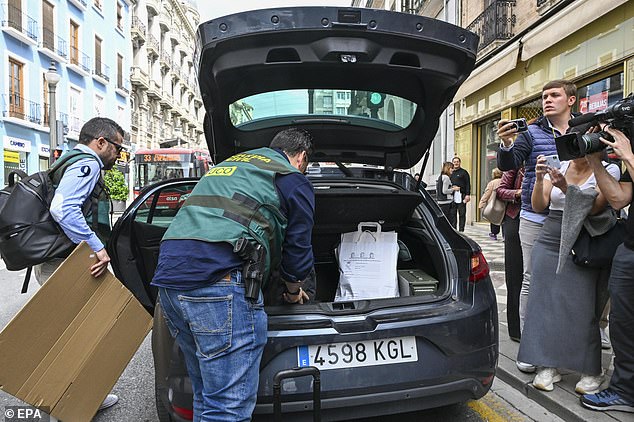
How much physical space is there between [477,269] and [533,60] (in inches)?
402

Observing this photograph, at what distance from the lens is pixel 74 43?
2791 cm

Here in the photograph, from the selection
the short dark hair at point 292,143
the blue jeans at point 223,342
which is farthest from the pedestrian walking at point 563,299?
the blue jeans at point 223,342

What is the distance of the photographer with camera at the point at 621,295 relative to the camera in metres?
2.63

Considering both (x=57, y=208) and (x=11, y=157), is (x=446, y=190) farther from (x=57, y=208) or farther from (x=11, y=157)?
(x=11, y=157)

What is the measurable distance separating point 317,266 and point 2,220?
2.06 metres

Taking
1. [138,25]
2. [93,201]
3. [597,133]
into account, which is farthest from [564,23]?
[138,25]

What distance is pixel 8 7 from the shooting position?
21062 millimetres

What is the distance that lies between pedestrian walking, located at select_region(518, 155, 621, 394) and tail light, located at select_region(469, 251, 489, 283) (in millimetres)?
594

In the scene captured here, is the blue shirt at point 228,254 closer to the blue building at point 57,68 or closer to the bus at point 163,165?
the blue building at point 57,68

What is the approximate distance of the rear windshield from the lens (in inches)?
126

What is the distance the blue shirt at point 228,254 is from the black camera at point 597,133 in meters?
1.51

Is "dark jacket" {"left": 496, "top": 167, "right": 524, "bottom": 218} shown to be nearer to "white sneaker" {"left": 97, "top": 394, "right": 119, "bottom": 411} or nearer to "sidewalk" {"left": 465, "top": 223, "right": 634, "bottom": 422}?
"sidewalk" {"left": 465, "top": 223, "right": 634, "bottom": 422}

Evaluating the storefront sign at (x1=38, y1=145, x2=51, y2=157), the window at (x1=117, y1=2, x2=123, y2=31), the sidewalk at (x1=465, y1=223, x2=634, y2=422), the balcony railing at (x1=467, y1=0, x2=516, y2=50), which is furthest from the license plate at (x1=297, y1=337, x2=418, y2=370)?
the window at (x1=117, y1=2, x2=123, y2=31)

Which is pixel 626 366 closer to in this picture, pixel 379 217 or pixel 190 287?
pixel 379 217
